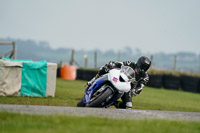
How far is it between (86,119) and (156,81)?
70.0 ft

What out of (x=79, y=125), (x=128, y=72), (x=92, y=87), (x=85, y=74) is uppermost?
(x=128, y=72)

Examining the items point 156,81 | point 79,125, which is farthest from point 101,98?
point 156,81

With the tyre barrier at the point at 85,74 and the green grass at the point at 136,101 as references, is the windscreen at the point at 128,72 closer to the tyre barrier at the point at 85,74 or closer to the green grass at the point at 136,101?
the green grass at the point at 136,101

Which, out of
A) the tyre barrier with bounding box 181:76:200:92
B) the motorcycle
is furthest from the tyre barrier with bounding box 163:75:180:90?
the motorcycle

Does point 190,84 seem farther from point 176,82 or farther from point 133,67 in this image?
point 133,67

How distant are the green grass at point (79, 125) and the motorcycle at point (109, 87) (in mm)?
2141

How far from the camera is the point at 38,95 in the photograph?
539 inches

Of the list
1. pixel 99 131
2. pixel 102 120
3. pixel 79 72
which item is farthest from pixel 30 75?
pixel 79 72

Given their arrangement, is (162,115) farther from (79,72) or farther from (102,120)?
(79,72)

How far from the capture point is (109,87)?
863 cm

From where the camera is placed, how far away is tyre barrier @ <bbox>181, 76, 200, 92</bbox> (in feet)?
84.8

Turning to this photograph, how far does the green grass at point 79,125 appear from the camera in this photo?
5.28m

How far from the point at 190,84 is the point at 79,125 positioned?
21.6 metres

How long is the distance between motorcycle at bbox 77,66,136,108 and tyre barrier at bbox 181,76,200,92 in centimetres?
1741
